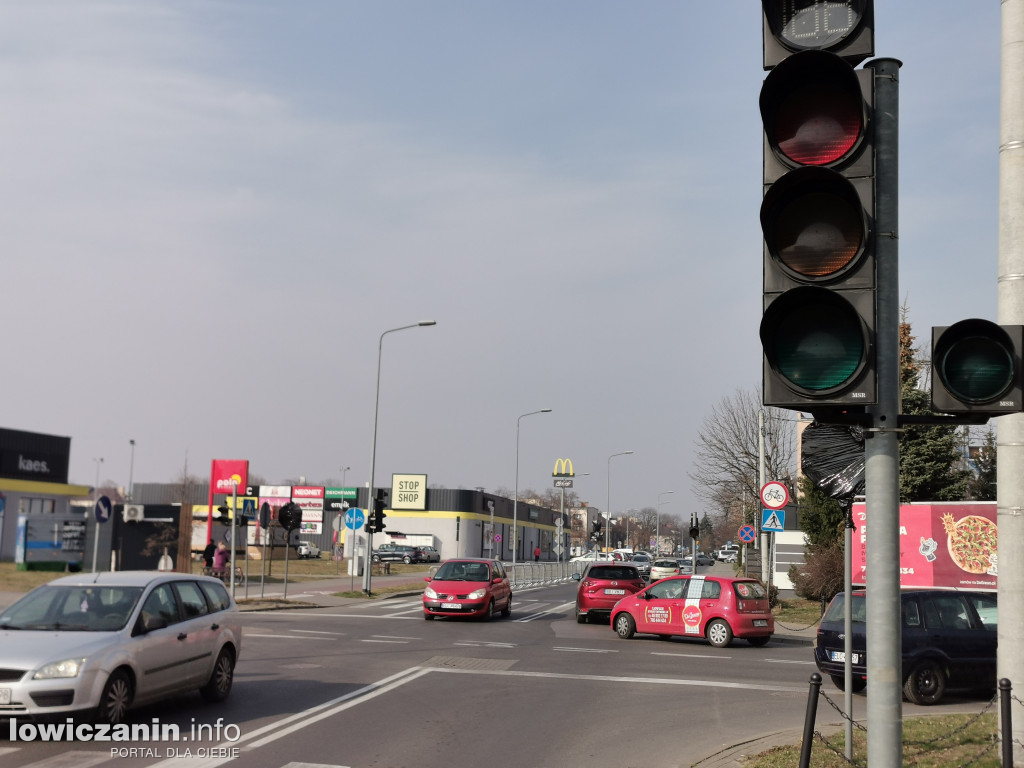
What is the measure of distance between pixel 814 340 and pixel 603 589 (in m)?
24.2

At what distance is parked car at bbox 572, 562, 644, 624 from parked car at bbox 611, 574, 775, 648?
4245 mm

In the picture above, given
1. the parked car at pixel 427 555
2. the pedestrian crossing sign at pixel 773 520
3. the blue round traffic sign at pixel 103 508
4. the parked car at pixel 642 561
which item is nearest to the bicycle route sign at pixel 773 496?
the pedestrian crossing sign at pixel 773 520

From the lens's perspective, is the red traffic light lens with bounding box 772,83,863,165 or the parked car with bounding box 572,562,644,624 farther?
the parked car with bounding box 572,562,644,624

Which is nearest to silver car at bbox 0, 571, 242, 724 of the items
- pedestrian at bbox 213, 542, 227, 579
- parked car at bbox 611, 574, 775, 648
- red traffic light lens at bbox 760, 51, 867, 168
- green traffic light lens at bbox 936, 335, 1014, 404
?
red traffic light lens at bbox 760, 51, 867, 168

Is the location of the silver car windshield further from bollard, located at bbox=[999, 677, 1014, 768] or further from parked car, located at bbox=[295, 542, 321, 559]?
parked car, located at bbox=[295, 542, 321, 559]

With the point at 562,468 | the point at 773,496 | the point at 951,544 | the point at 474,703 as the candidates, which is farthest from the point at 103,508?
the point at 562,468

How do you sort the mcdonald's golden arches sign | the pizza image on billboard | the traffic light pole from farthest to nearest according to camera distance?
the mcdonald's golden arches sign
the pizza image on billboard
the traffic light pole

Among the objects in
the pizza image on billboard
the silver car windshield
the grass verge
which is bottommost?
the grass verge

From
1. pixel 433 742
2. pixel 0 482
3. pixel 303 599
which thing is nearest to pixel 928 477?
pixel 303 599

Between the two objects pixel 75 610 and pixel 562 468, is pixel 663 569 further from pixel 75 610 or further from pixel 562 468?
pixel 75 610

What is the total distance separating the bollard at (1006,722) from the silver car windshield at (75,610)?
7919mm

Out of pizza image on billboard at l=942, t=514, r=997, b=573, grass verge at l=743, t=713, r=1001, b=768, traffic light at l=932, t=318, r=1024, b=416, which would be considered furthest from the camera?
pizza image on billboard at l=942, t=514, r=997, b=573

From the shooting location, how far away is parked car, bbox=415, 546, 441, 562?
7888 centimetres

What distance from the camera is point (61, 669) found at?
937 cm
